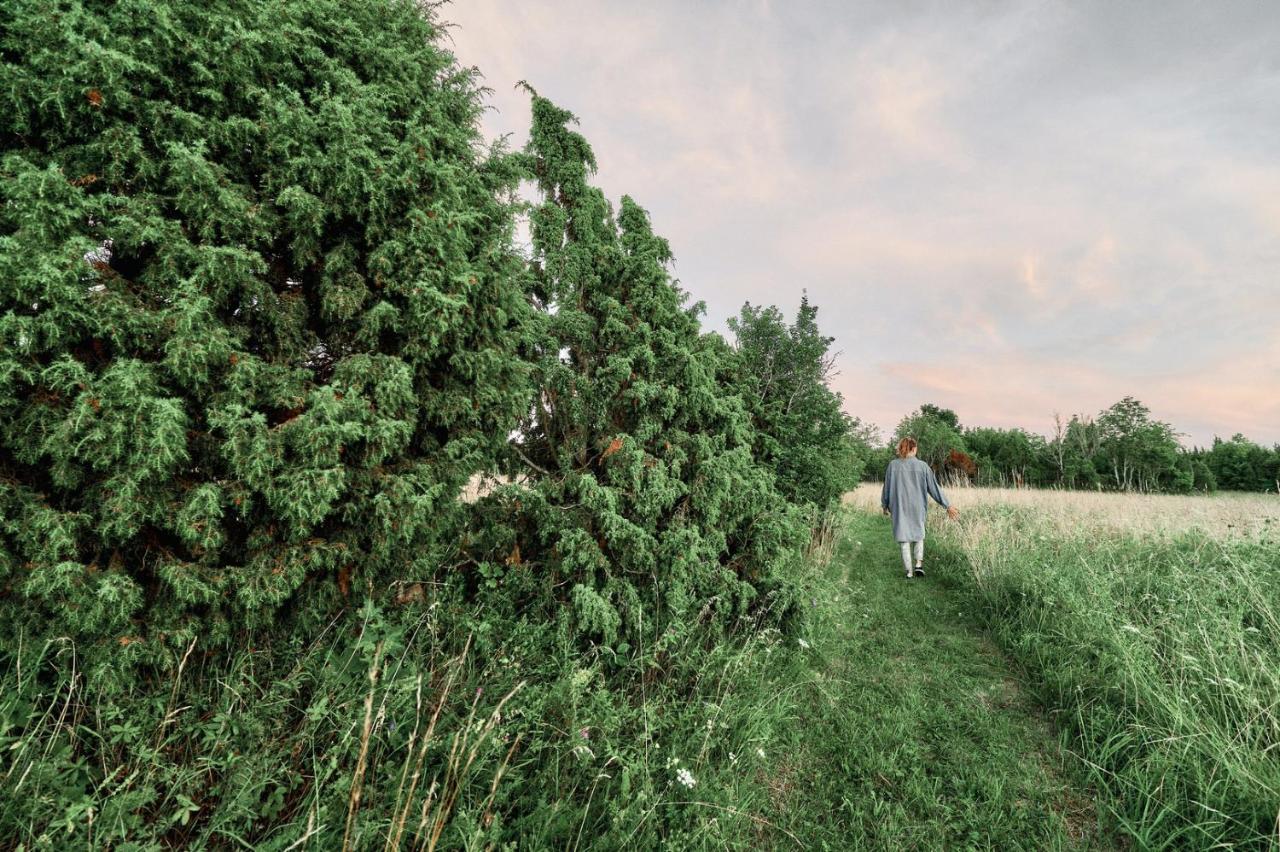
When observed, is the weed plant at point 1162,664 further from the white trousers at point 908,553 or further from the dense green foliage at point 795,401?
the dense green foliage at point 795,401

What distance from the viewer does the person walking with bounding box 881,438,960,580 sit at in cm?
762

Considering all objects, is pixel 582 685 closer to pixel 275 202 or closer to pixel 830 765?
pixel 830 765

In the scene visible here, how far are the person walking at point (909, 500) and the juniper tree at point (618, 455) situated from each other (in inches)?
170

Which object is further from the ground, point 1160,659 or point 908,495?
point 908,495

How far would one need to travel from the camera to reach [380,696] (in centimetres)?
246

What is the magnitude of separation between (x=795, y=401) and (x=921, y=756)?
193 inches

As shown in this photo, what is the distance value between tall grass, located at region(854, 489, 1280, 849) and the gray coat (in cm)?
93

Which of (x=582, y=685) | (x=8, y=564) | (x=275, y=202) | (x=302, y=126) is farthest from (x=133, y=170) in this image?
(x=582, y=685)

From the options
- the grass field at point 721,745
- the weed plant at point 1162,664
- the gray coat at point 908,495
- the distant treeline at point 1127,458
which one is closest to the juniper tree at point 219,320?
the grass field at point 721,745

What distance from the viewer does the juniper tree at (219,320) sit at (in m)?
2.08

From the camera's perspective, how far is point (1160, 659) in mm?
3340

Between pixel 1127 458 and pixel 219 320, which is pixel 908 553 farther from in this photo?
pixel 1127 458

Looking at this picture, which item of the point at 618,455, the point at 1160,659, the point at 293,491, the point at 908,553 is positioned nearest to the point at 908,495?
the point at 908,553

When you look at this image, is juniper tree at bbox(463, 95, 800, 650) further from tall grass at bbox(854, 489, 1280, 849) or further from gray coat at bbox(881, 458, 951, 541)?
gray coat at bbox(881, 458, 951, 541)
